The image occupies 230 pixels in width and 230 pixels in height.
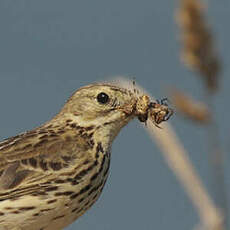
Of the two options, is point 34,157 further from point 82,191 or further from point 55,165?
point 82,191

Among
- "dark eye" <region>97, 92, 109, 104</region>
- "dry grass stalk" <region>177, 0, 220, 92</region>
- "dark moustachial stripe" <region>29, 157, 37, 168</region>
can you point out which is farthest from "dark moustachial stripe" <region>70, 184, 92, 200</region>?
"dry grass stalk" <region>177, 0, 220, 92</region>

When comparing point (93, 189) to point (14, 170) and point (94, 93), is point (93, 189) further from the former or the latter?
point (94, 93)

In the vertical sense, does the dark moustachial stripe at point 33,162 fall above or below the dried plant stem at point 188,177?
above

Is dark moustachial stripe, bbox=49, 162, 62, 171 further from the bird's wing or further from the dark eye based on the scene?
the dark eye

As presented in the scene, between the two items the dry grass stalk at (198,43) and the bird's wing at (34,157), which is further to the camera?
the bird's wing at (34,157)

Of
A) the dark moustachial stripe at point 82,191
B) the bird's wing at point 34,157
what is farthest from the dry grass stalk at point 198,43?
the bird's wing at point 34,157

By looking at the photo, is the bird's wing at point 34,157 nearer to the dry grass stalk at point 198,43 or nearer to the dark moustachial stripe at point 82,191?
the dark moustachial stripe at point 82,191

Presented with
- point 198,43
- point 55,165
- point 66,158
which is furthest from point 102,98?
point 198,43
